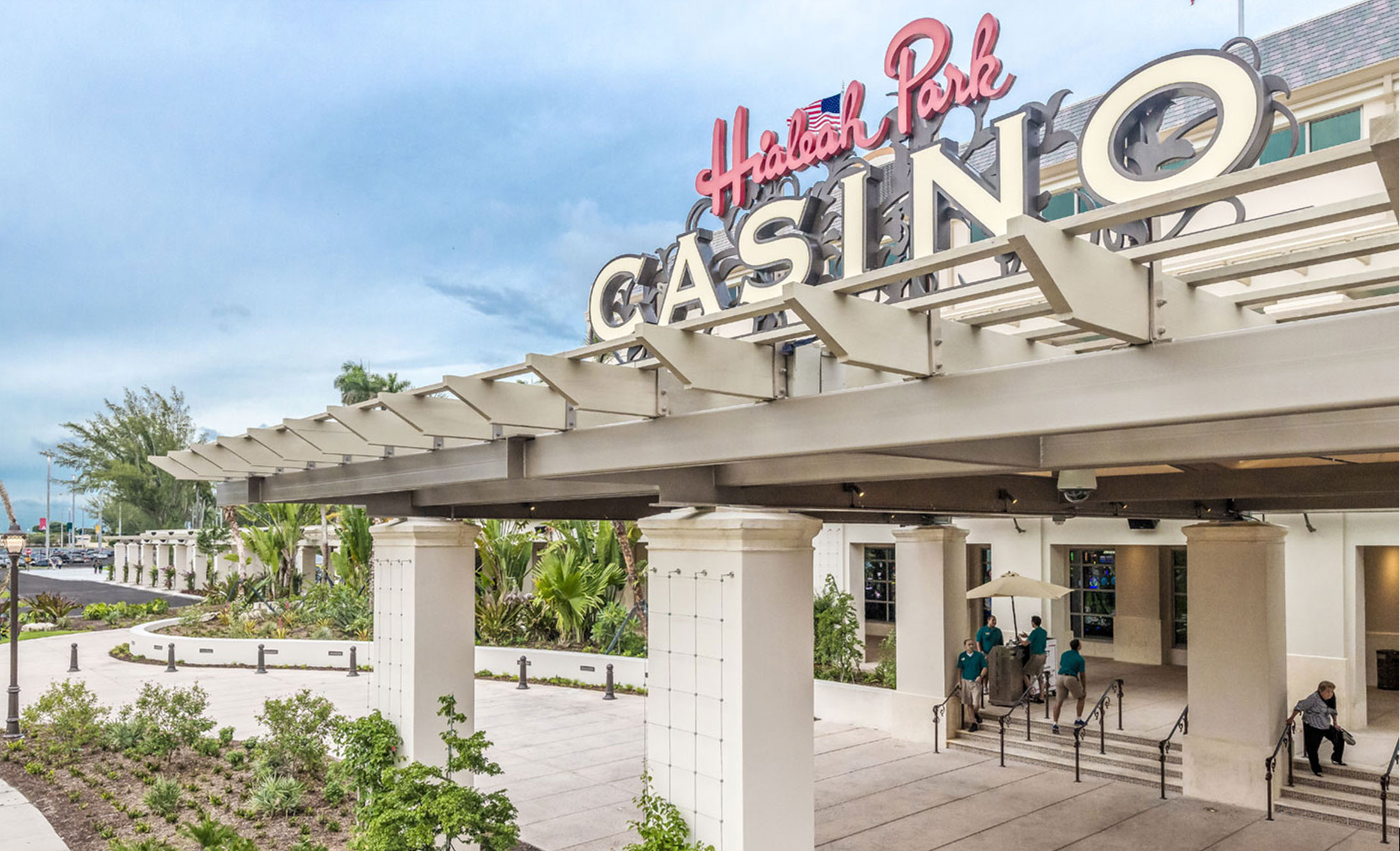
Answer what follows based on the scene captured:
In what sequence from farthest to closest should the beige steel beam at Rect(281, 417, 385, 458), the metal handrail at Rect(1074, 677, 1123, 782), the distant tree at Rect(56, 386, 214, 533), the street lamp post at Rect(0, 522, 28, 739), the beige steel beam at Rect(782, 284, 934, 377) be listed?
the distant tree at Rect(56, 386, 214, 533) < the street lamp post at Rect(0, 522, 28, 739) < the metal handrail at Rect(1074, 677, 1123, 782) < the beige steel beam at Rect(281, 417, 385, 458) < the beige steel beam at Rect(782, 284, 934, 377)

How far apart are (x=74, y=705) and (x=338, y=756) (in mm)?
5322

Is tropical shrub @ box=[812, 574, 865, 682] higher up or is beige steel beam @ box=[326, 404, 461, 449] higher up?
beige steel beam @ box=[326, 404, 461, 449]

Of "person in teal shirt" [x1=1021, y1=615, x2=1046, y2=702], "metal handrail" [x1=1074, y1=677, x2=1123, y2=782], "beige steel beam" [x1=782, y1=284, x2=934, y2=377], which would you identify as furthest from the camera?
"person in teal shirt" [x1=1021, y1=615, x2=1046, y2=702]

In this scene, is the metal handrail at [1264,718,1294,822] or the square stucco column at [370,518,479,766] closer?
the square stucco column at [370,518,479,766]

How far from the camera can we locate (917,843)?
10.5 metres

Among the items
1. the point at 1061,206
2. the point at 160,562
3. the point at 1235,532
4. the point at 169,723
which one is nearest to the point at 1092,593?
the point at 1061,206

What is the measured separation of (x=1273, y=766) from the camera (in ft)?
36.7

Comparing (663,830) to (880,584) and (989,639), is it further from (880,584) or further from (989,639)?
(880,584)

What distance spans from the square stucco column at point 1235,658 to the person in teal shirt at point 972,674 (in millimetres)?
3168

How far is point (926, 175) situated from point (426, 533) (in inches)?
284

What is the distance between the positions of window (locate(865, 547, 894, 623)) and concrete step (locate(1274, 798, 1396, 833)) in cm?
1395

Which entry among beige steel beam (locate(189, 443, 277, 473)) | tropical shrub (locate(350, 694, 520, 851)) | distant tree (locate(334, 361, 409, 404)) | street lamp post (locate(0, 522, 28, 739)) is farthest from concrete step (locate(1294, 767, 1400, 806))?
distant tree (locate(334, 361, 409, 404))

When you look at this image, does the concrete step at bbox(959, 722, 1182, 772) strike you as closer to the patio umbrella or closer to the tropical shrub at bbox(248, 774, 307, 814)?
the patio umbrella

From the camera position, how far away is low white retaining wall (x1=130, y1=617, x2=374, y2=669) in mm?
23422
